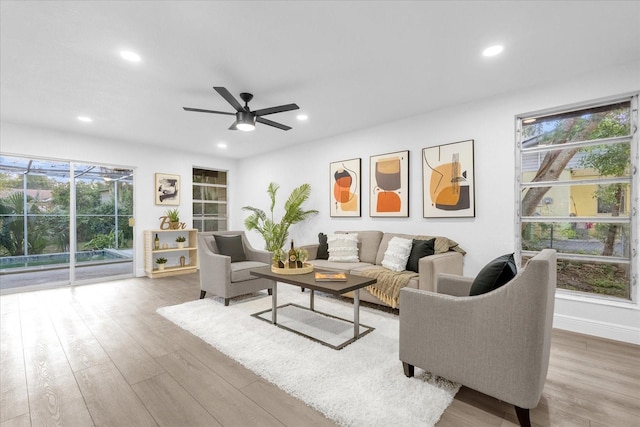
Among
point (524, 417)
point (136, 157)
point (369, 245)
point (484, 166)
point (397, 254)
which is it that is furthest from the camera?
point (136, 157)

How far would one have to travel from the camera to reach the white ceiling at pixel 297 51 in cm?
206

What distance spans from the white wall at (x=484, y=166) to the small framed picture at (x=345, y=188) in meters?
0.10

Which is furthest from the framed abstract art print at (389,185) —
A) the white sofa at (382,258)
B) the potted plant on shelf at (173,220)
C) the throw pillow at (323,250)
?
the potted plant on shelf at (173,220)

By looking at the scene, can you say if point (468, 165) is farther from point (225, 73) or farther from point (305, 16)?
point (225, 73)

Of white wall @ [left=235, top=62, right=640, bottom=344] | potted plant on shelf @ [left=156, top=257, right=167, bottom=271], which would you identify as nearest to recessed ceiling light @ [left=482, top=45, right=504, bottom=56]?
white wall @ [left=235, top=62, right=640, bottom=344]

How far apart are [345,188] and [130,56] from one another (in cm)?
330

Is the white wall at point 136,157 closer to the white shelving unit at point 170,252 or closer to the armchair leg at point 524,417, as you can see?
the white shelving unit at point 170,252

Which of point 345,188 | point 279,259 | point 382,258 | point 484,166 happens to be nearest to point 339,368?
point 279,259

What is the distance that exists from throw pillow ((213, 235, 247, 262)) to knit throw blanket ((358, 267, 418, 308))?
174 centimetres

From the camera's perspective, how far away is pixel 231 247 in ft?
13.5

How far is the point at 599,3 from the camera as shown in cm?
200

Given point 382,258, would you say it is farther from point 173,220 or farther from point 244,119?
point 173,220

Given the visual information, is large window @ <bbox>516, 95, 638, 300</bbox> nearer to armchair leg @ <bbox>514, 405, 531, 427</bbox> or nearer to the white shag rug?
the white shag rug

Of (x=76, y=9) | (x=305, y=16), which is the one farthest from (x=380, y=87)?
(x=76, y=9)
